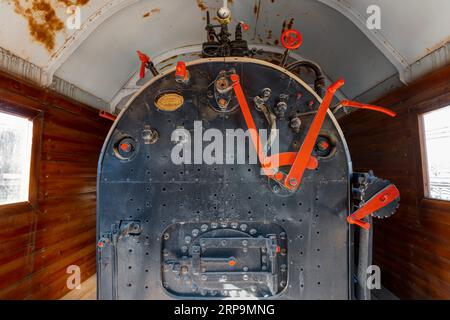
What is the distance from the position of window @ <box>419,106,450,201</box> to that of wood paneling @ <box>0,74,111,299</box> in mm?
3345

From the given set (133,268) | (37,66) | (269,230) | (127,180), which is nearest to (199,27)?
(37,66)

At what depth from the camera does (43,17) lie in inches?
74.6

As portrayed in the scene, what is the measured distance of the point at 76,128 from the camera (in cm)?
263

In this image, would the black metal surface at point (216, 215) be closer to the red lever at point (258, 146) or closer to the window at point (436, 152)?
the red lever at point (258, 146)

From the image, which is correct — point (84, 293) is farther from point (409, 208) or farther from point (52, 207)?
point (409, 208)

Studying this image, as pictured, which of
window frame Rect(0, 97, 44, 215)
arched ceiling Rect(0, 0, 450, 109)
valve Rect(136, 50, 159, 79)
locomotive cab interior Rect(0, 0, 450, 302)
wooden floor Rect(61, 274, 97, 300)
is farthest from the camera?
wooden floor Rect(61, 274, 97, 300)

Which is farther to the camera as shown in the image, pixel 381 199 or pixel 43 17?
pixel 43 17

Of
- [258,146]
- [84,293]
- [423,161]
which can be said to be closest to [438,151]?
[423,161]

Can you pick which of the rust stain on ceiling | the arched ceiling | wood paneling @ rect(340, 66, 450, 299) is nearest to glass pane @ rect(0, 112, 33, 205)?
the arched ceiling

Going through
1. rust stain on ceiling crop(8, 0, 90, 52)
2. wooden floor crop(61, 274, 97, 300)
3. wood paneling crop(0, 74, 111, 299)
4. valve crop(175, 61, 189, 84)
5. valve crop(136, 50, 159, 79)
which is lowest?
wooden floor crop(61, 274, 97, 300)

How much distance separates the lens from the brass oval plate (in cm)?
164

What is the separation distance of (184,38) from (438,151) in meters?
2.70

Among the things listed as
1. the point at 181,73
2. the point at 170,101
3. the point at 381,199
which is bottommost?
the point at 381,199

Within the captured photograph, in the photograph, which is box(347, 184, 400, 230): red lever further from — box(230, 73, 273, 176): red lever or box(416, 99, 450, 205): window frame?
box(416, 99, 450, 205): window frame
